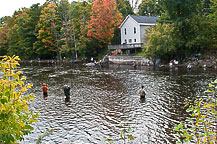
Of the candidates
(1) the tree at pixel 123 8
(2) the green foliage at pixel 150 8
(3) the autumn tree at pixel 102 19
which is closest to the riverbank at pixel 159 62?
(3) the autumn tree at pixel 102 19

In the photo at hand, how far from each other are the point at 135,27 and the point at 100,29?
9.36 metres

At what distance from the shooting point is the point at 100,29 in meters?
55.4

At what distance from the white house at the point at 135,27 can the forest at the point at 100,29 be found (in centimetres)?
360

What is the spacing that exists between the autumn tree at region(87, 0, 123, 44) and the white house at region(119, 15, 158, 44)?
3.79 metres

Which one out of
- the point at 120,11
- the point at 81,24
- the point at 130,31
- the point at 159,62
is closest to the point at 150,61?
the point at 159,62

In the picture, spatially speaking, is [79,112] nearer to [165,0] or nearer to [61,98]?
[61,98]

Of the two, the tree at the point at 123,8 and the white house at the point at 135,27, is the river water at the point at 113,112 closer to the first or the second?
the white house at the point at 135,27

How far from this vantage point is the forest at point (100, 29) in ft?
128

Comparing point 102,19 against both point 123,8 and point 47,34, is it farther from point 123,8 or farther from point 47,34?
point 47,34

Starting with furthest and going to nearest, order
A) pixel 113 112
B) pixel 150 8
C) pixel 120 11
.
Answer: pixel 150 8 < pixel 120 11 < pixel 113 112

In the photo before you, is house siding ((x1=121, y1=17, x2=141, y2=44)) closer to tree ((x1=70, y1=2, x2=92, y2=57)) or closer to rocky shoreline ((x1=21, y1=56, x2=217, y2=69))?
rocky shoreline ((x1=21, y1=56, x2=217, y2=69))

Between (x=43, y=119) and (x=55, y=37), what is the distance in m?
56.3

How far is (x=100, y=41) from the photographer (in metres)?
59.4

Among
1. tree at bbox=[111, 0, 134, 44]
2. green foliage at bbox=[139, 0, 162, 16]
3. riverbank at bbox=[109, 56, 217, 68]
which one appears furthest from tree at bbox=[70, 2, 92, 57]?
green foliage at bbox=[139, 0, 162, 16]
